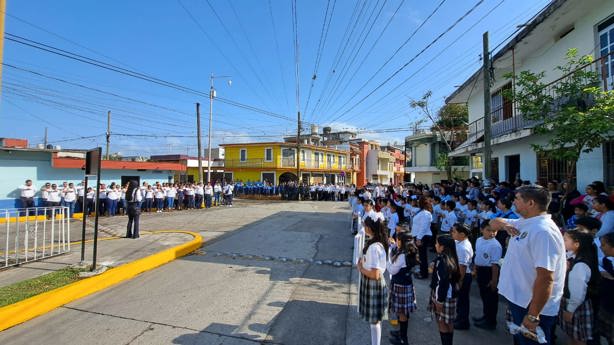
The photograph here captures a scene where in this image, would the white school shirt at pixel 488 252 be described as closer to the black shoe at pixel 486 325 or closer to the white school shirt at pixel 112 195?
the black shoe at pixel 486 325

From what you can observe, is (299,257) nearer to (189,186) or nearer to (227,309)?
(227,309)

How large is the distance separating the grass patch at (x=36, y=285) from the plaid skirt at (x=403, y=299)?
17.6 feet

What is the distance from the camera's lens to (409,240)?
3727 mm

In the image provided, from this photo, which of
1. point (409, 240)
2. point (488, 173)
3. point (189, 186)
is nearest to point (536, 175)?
point (488, 173)

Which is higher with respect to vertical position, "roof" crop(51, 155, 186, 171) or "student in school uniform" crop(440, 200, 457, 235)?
"roof" crop(51, 155, 186, 171)

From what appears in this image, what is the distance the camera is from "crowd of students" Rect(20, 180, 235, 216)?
13.4 meters

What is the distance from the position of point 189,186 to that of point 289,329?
16848mm

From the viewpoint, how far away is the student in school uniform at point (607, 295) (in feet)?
9.86

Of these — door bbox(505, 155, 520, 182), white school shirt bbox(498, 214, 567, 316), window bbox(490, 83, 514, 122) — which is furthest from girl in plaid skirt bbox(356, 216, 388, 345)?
window bbox(490, 83, 514, 122)

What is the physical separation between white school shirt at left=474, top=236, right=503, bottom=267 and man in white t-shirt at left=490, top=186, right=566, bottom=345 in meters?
1.77

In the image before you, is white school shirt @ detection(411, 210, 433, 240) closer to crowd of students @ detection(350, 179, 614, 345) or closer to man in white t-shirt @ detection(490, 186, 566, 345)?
crowd of students @ detection(350, 179, 614, 345)

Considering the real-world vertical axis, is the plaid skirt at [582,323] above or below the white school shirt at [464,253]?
below

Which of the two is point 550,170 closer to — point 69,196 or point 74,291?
point 74,291

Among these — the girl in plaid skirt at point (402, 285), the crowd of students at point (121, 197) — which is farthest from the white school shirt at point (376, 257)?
the crowd of students at point (121, 197)
